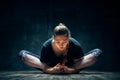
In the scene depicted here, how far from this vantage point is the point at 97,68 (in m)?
5.16

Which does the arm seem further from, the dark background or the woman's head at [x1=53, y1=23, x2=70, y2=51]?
the dark background

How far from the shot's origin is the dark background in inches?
213

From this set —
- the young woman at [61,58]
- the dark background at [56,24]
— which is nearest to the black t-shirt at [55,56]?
the young woman at [61,58]

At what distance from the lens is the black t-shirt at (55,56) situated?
3855 millimetres

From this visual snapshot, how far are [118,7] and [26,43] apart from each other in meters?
1.90

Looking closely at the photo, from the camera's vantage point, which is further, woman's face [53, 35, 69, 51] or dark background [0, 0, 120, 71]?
dark background [0, 0, 120, 71]

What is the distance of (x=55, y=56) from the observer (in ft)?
12.8

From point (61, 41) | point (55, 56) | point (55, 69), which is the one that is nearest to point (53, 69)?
point (55, 69)

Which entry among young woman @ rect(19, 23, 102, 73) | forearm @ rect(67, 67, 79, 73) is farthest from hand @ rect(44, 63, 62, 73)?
forearm @ rect(67, 67, 79, 73)

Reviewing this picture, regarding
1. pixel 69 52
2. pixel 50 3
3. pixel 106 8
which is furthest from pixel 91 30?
pixel 69 52

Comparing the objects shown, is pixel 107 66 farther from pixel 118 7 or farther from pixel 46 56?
pixel 46 56

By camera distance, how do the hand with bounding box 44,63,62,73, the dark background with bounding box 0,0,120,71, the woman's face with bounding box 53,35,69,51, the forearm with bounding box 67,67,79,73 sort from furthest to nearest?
the dark background with bounding box 0,0,120,71 < the forearm with bounding box 67,67,79,73 < the hand with bounding box 44,63,62,73 < the woman's face with bounding box 53,35,69,51

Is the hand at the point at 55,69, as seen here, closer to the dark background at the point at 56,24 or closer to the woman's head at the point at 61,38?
the woman's head at the point at 61,38

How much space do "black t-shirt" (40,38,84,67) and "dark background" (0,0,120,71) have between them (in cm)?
151
